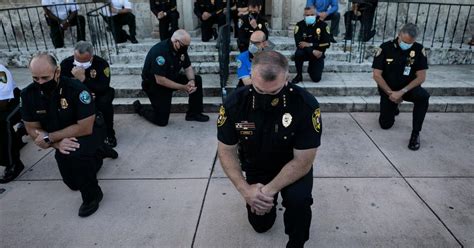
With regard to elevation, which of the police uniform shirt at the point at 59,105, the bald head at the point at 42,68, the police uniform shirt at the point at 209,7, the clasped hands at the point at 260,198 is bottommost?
the clasped hands at the point at 260,198

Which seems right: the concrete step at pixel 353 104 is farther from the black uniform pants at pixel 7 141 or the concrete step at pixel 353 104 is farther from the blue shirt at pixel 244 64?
the black uniform pants at pixel 7 141

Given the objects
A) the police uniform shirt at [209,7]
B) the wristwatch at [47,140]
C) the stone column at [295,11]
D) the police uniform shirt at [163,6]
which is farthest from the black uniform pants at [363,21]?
the wristwatch at [47,140]

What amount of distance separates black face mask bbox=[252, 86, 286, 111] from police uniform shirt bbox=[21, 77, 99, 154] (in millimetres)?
1615

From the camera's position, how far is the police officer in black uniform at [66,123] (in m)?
2.86

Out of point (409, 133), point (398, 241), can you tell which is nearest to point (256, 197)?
point (398, 241)

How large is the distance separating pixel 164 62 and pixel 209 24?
2.79 metres

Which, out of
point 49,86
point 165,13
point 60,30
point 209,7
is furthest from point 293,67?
point 60,30

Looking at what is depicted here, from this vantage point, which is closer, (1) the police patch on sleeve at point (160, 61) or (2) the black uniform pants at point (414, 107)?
(2) the black uniform pants at point (414, 107)

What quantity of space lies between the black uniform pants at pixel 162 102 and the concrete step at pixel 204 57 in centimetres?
172

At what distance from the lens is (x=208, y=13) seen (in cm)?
692

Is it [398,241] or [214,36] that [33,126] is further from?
[214,36]

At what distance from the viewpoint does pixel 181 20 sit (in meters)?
7.51

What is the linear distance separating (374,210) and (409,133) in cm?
194

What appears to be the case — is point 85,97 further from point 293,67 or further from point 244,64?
point 293,67
